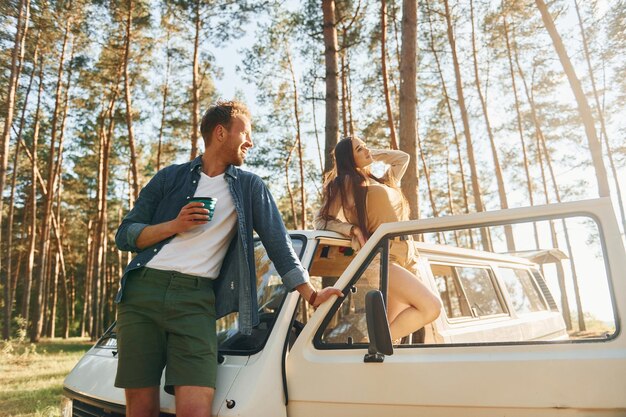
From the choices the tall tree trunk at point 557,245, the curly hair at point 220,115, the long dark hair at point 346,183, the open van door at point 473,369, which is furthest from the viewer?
the tall tree trunk at point 557,245

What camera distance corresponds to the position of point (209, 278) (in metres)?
2.39

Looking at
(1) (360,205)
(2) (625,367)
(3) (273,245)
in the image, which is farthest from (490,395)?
(1) (360,205)

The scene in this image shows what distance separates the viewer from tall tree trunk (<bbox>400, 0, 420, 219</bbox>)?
7.36 metres

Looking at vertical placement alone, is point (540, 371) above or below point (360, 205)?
below

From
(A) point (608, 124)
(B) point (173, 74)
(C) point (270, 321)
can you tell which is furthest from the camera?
(B) point (173, 74)

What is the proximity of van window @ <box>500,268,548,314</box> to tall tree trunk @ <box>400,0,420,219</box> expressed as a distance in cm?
177

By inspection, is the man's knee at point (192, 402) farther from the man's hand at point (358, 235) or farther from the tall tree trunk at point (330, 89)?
the tall tree trunk at point (330, 89)

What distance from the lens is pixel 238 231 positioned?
7.99ft

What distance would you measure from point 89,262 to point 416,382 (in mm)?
30710

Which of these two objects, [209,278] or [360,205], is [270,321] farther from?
[360,205]

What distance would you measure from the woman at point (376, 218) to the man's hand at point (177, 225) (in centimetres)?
112

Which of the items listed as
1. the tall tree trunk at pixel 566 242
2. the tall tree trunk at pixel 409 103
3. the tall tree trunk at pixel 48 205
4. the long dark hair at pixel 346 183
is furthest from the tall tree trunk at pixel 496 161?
the tall tree trunk at pixel 48 205

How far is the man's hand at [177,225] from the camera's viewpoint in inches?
86.6

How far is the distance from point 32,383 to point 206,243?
9396 mm
